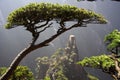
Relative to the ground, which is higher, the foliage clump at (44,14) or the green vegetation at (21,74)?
the foliage clump at (44,14)

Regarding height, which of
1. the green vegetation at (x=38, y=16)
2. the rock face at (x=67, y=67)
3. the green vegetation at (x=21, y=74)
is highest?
the green vegetation at (x=38, y=16)

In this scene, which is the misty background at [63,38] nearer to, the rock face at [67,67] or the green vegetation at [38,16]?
the rock face at [67,67]

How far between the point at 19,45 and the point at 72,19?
4106 inches

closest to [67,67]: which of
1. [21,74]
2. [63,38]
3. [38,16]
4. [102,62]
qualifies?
[102,62]

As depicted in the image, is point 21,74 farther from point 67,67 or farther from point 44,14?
point 67,67

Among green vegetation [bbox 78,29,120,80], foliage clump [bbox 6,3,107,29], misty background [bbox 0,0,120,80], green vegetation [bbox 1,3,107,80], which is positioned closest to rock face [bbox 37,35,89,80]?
green vegetation [bbox 78,29,120,80]

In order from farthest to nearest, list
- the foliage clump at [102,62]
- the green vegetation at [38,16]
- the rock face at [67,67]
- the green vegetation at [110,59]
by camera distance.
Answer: the rock face at [67,67] < the foliage clump at [102,62] < the green vegetation at [110,59] < the green vegetation at [38,16]

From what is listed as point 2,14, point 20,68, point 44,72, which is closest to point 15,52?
point 2,14

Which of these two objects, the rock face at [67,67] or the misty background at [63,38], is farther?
the misty background at [63,38]

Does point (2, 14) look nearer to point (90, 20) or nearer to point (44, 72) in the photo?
point (44, 72)

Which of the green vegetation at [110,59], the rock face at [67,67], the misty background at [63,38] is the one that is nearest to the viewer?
the green vegetation at [110,59]

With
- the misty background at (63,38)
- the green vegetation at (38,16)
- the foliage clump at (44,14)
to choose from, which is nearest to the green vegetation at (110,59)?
the green vegetation at (38,16)

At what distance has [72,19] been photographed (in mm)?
13812

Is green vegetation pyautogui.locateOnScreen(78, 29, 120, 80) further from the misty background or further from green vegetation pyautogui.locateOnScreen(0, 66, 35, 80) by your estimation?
the misty background
